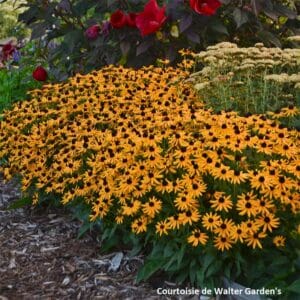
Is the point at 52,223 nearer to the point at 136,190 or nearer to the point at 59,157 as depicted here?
the point at 59,157

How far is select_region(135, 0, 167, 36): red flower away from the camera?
411cm

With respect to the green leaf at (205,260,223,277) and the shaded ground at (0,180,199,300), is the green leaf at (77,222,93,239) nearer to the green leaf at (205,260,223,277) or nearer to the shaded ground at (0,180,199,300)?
the shaded ground at (0,180,199,300)

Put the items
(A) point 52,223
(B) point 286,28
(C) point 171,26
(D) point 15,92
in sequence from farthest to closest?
1. (D) point 15,92
2. (B) point 286,28
3. (C) point 171,26
4. (A) point 52,223

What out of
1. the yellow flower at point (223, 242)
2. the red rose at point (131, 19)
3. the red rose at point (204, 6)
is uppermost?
the red rose at point (204, 6)

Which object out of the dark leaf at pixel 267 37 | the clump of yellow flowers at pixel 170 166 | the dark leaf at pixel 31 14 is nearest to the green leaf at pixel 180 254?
the clump of yellow flowers at pixel 170 166

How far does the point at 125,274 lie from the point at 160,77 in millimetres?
1478

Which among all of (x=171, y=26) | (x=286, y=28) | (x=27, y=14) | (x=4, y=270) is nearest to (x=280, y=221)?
(x=4, y=270)

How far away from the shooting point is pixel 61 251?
3357mm

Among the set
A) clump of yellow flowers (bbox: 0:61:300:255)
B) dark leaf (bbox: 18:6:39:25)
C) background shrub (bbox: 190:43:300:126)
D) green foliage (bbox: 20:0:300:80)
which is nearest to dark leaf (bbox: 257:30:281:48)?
green foliage (bbox: 20:0:300:80)

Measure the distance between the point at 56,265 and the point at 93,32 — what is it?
201 centimetres

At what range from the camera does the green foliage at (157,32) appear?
4398 mm

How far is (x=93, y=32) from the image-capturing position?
4.62 m

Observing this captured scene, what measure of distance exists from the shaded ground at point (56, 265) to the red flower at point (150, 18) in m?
1.32

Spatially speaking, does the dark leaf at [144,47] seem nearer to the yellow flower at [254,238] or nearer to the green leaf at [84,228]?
the green leaf at [84,228]
